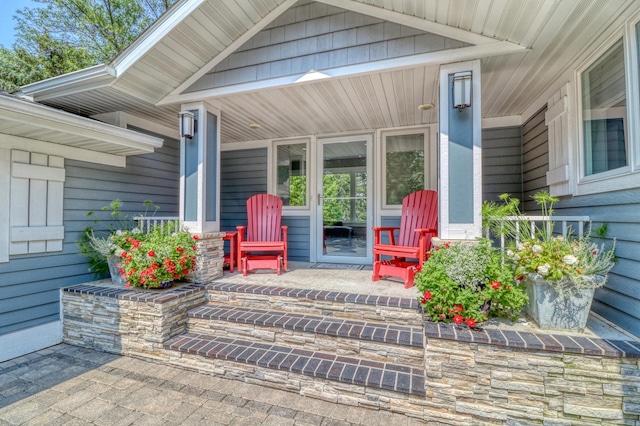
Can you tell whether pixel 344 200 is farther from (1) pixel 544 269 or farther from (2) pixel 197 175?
(1) pixel 544 269

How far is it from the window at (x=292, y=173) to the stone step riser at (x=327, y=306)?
7.30ft

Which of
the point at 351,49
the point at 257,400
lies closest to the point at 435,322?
the point at 257,400

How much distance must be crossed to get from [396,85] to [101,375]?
3729 millimetres

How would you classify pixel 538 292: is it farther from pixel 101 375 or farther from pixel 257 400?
pixel 101 375

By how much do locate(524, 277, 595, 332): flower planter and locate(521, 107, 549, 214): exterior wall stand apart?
1.77m

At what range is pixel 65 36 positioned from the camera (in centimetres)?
877

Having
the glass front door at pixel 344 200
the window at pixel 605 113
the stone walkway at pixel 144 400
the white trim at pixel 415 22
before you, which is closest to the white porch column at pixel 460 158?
the white trim at pixel 415 22

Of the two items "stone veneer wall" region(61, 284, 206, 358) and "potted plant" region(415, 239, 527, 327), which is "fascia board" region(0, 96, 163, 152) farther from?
"potted plant" region(415, 239, 527, 327)

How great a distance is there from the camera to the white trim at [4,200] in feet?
9.12

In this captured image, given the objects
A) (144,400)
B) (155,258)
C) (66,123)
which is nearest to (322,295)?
(144,400)

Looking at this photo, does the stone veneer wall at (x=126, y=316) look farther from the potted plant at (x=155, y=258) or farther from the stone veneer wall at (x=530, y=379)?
the stone veneer wall at (x=530, y=379)

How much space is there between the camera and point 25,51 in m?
8.41

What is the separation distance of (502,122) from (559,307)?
2890 millimetres

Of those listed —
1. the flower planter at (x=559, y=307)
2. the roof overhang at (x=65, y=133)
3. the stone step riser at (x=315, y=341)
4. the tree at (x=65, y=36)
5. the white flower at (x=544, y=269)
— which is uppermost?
the tree at (x=65, y=36)
